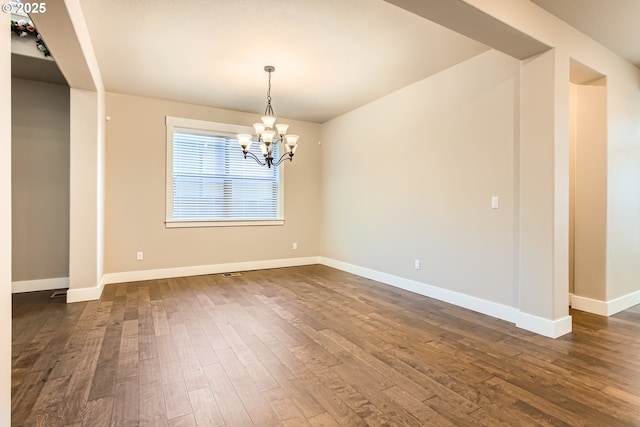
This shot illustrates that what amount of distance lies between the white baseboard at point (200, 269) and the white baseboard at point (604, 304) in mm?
3948

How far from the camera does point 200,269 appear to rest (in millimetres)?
5266

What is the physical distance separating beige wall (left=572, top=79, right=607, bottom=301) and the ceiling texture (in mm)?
563

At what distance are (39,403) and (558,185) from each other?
395 cm

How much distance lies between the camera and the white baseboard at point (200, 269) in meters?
4.73

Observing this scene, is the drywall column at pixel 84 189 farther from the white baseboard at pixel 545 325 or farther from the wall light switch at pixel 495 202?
the white baseboard at pixel 545 325

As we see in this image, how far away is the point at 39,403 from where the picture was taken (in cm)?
186

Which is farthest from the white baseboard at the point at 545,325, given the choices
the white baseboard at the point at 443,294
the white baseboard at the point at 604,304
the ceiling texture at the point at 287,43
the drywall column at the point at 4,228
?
the drywall column at the point at 4,228

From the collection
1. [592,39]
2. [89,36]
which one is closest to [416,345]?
[592,39]

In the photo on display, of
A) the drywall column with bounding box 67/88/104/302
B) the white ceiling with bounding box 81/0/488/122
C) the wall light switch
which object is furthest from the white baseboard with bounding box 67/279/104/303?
the wall light switch

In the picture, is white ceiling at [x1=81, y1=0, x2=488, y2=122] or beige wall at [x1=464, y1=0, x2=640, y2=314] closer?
white ceiling at [x1=81, y1=0, x2=488, y2=122]

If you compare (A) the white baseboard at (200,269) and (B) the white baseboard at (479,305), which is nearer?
(B) the white baseboard at (479,305)

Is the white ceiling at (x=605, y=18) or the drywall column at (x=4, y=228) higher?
the white ceiling at (x=605, y=18)

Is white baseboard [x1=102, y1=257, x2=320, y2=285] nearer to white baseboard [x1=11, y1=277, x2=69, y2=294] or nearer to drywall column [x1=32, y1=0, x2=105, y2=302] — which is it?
white baseboard [x1=11, y1=277, x2=69, y2=294]

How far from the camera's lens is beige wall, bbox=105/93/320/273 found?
469 cm
